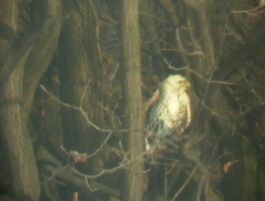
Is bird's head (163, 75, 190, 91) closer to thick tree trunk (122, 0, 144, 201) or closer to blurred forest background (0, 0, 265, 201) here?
blurred forest background (0, 0, 265, 201)

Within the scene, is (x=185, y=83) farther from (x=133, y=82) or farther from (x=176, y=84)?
(x=133, y=82)

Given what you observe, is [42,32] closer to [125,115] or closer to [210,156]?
[125,115]

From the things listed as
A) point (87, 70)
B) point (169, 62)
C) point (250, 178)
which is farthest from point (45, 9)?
point (250, 178)

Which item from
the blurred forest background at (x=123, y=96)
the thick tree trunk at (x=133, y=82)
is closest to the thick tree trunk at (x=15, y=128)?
the blurred forest background at (x=123, y=96)

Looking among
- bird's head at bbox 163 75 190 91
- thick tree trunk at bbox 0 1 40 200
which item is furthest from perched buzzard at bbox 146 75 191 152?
thick tree trunk at bbox 0 1 40 200

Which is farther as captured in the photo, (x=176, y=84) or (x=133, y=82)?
(x=176, y=84)

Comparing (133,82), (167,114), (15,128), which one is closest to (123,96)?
(133,82)

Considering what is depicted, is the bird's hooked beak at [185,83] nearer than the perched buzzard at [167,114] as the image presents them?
No

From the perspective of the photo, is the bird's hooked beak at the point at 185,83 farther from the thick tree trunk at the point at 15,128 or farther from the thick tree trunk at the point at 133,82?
the thick tree trunk at the point at 15,128
